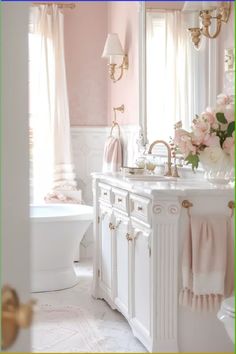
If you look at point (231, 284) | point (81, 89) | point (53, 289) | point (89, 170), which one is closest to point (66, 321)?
point (53, 289)

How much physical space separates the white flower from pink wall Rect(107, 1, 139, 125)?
177 centimetres

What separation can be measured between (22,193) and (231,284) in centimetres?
177

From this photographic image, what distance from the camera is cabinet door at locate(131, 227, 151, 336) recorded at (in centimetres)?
265

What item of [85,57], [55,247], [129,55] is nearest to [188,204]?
[55,247]

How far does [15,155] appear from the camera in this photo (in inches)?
34.7

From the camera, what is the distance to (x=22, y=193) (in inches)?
35.1

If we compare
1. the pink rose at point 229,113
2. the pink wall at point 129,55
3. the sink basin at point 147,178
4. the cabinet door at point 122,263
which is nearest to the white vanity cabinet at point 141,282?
the cabinet door at point 122,263

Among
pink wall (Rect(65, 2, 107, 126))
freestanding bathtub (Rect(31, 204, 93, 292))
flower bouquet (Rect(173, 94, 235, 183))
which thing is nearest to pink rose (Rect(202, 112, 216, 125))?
flower bouquet (Rect(173, 94, 235, 183))

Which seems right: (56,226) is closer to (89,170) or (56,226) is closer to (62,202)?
(62,202)

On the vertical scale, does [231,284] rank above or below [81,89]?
A: below

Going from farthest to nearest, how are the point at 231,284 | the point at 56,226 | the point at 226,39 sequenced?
the point at 56,226 → the point at 226,39 → the point at 231,284

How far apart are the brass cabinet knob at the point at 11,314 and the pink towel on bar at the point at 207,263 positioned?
1663mm

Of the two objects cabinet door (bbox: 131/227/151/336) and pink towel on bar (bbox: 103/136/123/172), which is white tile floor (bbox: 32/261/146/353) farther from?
pink towel on bar (bbox: 103/136/123/172)

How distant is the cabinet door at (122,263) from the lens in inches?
120
